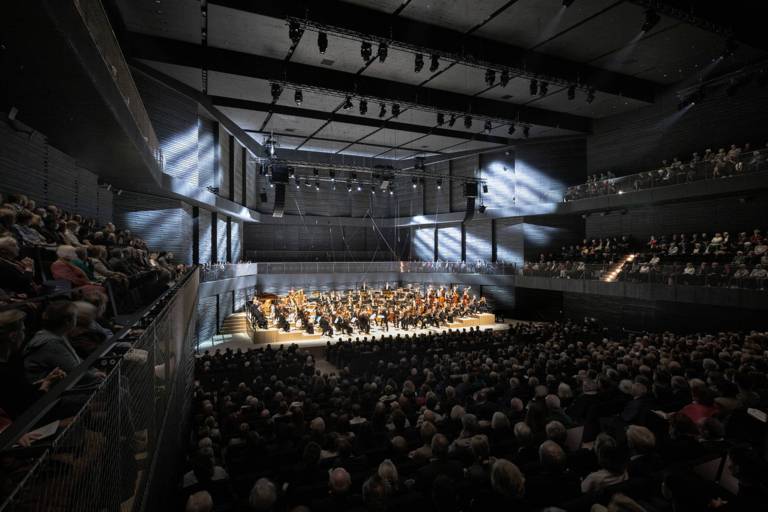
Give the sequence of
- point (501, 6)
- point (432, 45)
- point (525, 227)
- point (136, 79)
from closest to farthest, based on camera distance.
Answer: point (501, 6), point (432, 45), point (136, 79), point (525, 227)

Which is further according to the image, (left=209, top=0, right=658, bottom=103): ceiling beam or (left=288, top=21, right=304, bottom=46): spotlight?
(left=209, top=0, right=658, bottom=103): ceiling beam

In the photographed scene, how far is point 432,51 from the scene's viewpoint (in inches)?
526

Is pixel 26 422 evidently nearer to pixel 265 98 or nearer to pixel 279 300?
pixel 265 98

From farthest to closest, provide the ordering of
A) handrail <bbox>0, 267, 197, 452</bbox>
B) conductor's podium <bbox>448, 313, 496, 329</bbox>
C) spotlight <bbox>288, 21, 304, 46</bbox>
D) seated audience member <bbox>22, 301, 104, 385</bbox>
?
conductor's podium <bbox>448, 313, 496, 329</bbox> → spotlight <bbox>288, 21, 304, 46</bbox> → seated audience member <bbox>22, 301, 104, 385</bbox> → handrail <bbox>0, 267, 197, 452</bbox>

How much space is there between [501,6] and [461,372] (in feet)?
36.9

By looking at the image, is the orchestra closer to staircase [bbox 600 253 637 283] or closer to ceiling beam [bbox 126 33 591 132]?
staircase [bbox 600 253 637 283]

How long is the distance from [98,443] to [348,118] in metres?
22.9

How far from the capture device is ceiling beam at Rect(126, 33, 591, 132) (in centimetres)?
1471

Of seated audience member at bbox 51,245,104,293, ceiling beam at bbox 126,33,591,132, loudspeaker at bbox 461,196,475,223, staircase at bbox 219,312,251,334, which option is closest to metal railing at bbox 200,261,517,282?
staircase at bbox 219,312,251,334

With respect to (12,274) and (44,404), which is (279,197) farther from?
(44,404)

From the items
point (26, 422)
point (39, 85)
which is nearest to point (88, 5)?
point (39, 85)

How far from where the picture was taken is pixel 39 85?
7.28m

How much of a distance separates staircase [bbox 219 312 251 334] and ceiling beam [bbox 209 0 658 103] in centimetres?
1568

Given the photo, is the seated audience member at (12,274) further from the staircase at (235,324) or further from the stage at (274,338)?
the staircase at (235,324)
